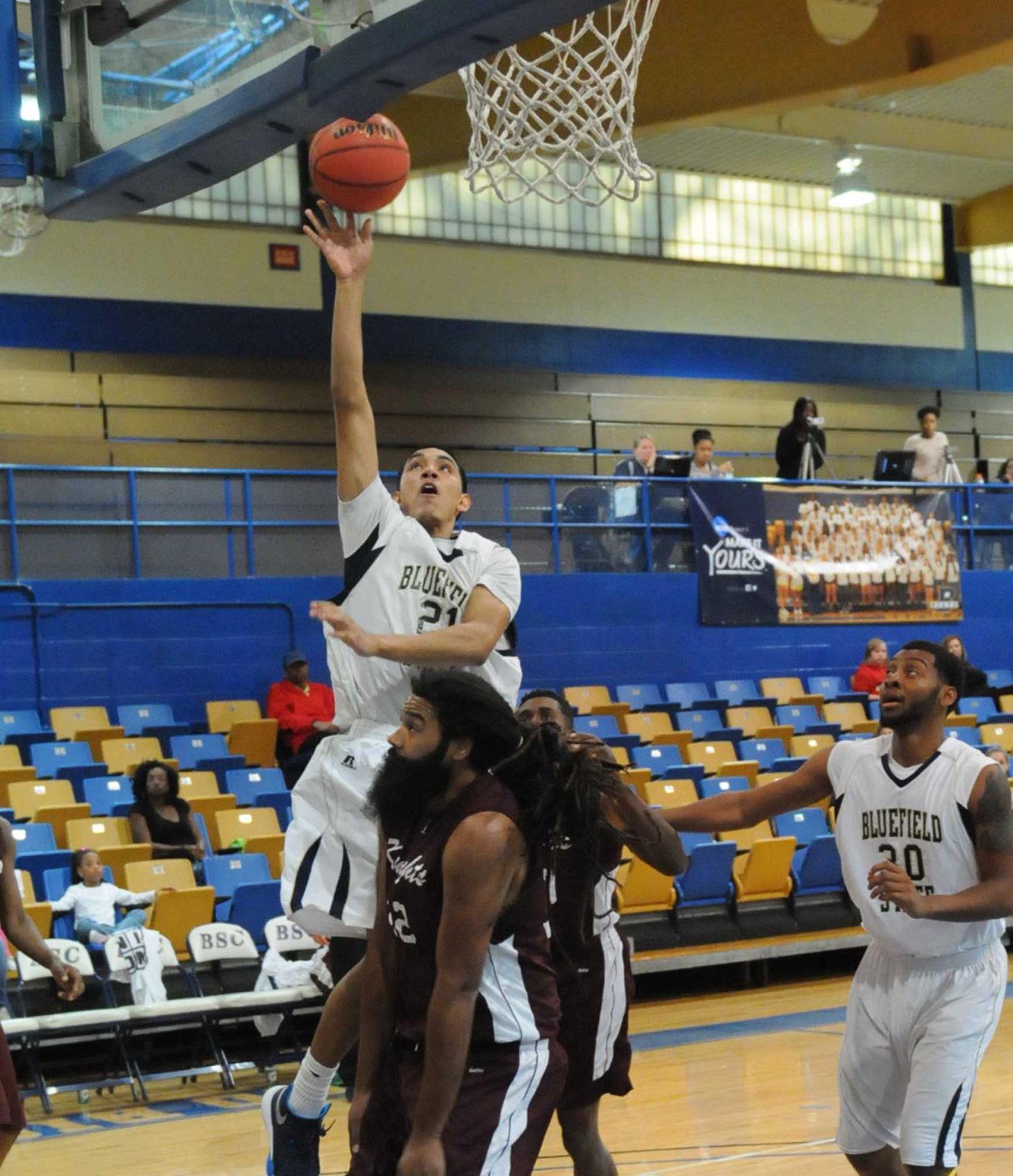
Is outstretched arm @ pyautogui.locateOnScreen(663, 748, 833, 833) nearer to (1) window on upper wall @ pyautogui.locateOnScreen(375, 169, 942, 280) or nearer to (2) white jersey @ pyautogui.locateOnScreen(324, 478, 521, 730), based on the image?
(2) white jersey @ pyautogui.locateOnScreen(324, 478, 521, 730)

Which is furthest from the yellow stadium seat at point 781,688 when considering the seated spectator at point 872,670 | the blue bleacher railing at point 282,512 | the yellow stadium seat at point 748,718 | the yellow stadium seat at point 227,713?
the yellow stadium seat at point 227,713

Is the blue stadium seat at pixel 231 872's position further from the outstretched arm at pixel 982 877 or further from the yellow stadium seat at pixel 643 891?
the outstretched arm at pixel 982 877

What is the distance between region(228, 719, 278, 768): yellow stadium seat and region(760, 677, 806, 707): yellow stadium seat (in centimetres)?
491

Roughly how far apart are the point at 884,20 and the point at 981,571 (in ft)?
18.6

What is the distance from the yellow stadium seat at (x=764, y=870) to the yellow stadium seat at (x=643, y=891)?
561 mm

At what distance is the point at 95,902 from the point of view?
368 inches

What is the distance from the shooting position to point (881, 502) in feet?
54.9

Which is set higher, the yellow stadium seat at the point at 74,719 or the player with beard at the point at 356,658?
A: the player with beard at the point at 356,658

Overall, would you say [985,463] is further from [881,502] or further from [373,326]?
A: [373,326]

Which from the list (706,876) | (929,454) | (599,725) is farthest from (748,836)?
(929,454)

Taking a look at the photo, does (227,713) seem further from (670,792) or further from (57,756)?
(670,792)

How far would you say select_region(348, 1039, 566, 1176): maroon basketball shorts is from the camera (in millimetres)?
3684

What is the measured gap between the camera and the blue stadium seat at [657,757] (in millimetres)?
12836

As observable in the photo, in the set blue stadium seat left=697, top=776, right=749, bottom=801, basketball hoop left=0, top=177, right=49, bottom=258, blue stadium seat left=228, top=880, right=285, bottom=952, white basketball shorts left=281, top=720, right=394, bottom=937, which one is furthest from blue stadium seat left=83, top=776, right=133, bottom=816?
white basketball shorts left=281, top=720, right=394, bottom=937
